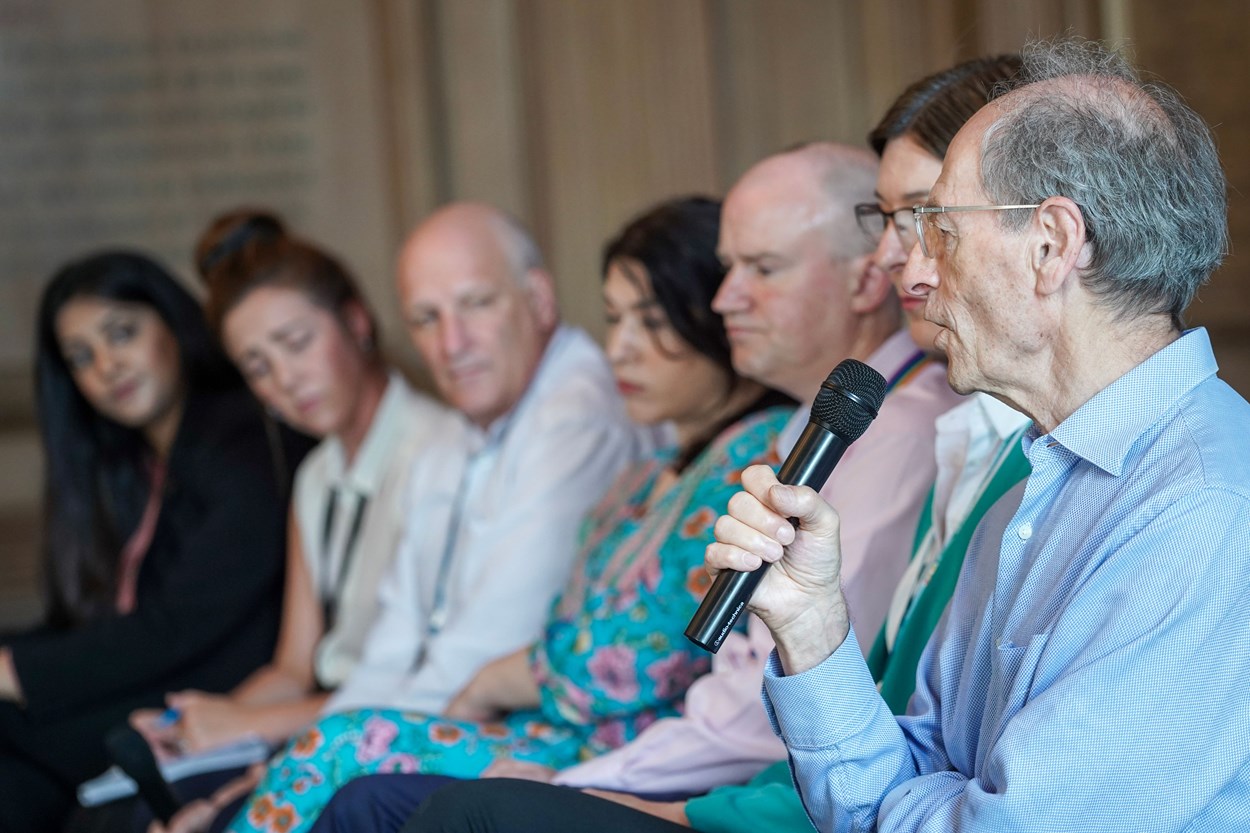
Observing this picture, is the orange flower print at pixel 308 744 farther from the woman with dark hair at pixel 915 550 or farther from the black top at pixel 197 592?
the black top at pixel 197 592

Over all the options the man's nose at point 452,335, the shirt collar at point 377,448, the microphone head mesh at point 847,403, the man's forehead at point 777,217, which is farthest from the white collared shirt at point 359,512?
the microphone head mesh at point 847,403

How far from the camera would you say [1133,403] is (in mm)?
1231

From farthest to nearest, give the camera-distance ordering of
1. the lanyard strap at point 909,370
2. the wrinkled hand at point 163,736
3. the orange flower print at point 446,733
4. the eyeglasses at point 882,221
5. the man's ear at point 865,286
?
the wrinkled hand at point 163,736
the orange flower print at point 446,733
the man's ear at point 865,286
the lanyard strap at point 909,370
the eyeglasses at point 882,221

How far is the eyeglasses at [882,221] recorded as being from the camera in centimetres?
178

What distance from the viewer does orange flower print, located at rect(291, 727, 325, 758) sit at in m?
2.22

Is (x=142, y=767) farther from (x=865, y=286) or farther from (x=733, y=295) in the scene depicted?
(x=865, y=286)

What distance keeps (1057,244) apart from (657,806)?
3.12 feet

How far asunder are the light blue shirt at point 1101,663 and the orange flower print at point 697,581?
2.31 ft

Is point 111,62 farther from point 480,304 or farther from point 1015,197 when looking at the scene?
point 1015,197

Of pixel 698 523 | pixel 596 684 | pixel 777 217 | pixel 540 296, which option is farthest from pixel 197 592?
pixel 777 217

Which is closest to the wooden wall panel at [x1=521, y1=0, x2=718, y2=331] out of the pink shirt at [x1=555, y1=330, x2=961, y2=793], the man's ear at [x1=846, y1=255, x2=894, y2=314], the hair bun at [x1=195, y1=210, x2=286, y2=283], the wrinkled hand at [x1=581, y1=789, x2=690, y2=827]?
the hair bun at [x1=195, y1=210, x2=286, y2=283]

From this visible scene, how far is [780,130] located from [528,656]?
2.68m

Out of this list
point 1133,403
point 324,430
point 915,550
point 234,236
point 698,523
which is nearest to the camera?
point 1133,403

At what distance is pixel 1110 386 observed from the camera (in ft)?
4.07
